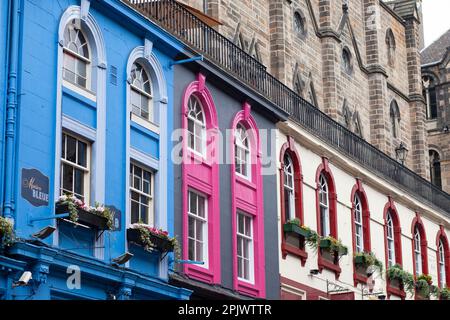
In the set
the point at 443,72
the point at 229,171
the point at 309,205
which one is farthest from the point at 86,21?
the point at 443,72

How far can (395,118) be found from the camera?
54.0m

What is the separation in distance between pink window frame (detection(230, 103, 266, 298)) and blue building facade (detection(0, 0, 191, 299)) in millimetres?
3130

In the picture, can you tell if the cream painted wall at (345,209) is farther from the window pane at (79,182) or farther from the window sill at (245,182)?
the window pane at (79,182)

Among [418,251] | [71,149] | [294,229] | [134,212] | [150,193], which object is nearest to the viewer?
[71,149]

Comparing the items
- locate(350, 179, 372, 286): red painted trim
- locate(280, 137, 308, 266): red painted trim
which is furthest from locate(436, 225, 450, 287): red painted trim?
locate(280, 137, 308, 266): red painted trim

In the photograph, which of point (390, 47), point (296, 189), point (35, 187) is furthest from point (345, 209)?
point (35, 187)

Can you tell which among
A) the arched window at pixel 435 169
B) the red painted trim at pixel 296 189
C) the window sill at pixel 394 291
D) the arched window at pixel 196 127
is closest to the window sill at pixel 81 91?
the arched window at pixel 196 127

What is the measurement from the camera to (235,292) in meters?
31.5

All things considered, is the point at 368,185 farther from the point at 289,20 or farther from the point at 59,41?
the point at 59,41

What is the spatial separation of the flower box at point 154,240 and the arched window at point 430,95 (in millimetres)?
39805

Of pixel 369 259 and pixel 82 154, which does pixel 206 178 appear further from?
pixel 369 259

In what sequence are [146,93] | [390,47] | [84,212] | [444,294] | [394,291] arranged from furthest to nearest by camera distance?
1. [390,47]
2. [444,294]
3. [394,291]
4. [146,93]
5. [84,212]

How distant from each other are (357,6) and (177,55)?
72.7 ft

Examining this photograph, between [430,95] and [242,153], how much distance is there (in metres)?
35.7
